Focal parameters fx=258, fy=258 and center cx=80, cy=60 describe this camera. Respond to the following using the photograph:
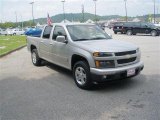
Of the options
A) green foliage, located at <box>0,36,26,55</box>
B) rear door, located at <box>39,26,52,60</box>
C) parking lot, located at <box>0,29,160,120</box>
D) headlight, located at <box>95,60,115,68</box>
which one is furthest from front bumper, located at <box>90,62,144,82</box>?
green foliage, located at <box>0,36,26,55</box>

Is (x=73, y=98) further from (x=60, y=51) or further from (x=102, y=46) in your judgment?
(x=60, y=51)

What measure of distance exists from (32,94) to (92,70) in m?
1.63

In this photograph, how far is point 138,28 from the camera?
3147cm

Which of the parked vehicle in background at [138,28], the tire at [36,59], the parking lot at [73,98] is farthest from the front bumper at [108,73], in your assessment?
the parked vehicle in background at [138,28]

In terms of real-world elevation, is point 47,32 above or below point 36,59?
above

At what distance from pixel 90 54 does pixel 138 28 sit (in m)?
26.3

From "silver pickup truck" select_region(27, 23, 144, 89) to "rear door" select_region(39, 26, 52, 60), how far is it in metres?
0.11

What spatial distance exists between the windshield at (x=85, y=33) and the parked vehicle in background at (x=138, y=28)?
22.7 metres

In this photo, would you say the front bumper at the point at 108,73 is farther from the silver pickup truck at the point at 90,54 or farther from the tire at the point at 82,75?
the tire at the point at 82,75

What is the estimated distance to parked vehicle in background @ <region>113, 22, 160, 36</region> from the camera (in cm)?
2951

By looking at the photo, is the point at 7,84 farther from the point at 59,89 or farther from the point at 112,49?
the point at 112,49

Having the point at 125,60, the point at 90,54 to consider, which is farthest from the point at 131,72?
the point at 90,54

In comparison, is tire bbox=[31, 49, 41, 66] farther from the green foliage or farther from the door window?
the green foliage

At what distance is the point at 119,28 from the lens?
35156 millimetres
